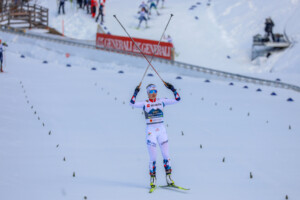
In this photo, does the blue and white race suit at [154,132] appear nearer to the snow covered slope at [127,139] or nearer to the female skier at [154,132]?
the female skier at [154,132]

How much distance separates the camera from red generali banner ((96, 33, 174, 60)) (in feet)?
86.3

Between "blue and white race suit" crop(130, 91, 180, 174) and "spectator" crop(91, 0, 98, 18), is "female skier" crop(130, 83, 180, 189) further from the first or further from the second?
"spectator" crop(91, 0, 98, 18)

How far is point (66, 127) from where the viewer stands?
1220 cm

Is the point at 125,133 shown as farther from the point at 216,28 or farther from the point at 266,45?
the point at 216,28

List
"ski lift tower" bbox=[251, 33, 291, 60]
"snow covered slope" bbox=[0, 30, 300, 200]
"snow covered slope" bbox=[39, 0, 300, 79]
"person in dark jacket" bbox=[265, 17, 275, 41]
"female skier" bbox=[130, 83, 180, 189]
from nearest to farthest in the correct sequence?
"female skier" bbox=[130, 83, 180, 189]
"snow covered slope" bbox=[0, 30, 300, 200]
"snow covered slope" bbox=[39, 0, 300, 79]
"ski lift tower" bbox=[251, 33, 291, 60]
"person in dark jacket" bbox=[265, 17, 275, 41]

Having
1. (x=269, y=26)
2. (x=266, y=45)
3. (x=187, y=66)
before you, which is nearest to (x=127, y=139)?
(x=187, y=66)

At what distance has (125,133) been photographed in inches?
464

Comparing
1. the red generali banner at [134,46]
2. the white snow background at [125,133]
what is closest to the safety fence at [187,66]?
the white snow background at [125,133]

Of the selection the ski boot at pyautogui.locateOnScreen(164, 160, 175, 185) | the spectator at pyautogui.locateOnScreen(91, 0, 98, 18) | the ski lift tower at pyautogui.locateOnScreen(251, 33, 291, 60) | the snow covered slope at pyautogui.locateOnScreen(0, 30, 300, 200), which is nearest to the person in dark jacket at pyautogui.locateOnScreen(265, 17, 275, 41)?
the ski lift tower at pyautogui.locateOnScreen(251, 33, 291, 60)

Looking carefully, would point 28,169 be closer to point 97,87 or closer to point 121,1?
point 97,87

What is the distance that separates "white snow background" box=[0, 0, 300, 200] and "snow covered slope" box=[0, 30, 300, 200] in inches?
0.9

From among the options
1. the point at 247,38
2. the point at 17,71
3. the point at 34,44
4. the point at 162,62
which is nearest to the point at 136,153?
the point at 17,71

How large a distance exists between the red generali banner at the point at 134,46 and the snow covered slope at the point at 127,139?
5.41 m

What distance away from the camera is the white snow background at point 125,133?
7625mm
